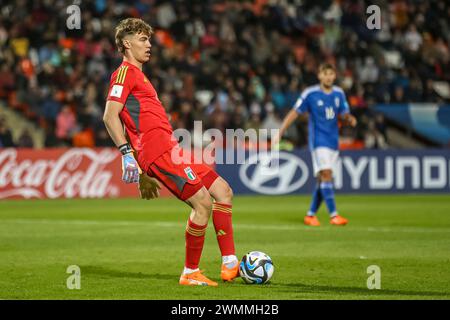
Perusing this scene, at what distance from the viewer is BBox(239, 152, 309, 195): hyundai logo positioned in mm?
21531

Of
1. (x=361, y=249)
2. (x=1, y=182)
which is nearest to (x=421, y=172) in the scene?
(x=1, y=182)

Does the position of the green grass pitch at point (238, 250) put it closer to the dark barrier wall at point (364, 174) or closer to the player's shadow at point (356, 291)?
the player's shadow at point (356, 291)

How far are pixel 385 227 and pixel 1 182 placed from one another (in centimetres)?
1017

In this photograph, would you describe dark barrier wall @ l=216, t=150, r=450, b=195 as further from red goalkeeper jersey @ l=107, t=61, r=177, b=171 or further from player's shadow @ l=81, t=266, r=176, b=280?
red goalkeeper jersey @ l=107, t=61, r=177, b=171

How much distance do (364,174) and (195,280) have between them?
1430 centimetres

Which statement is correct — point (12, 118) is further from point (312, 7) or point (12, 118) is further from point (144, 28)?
point (144, 28)

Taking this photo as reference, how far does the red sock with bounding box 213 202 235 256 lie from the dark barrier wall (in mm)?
12947

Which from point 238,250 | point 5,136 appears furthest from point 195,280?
point 5,136

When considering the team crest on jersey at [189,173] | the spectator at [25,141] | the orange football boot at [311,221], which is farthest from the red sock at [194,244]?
the spectator at [25,141]

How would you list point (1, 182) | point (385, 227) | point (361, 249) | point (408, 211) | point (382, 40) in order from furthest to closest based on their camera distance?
point (382, 40) → point (1, 182) → point (408, 211) → point (385, 227) → point (361, 249)

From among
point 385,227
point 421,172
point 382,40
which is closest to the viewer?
point 385,227

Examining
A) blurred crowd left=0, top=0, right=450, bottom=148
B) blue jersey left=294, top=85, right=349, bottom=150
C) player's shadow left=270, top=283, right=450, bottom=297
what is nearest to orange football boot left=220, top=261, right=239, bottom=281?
player's shadow left=270, top=283, right=450, bottom=297

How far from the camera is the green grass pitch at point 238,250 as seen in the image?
7.82 m

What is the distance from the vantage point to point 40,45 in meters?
23.5
